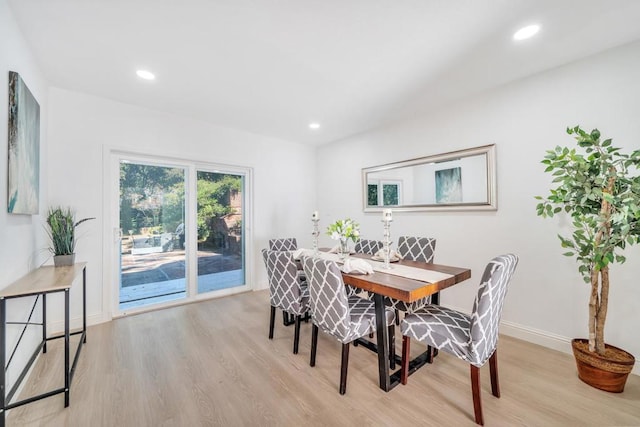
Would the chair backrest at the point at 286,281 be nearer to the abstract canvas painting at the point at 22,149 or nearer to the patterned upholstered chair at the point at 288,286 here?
the patterned upholstered chair at the point at 288,286

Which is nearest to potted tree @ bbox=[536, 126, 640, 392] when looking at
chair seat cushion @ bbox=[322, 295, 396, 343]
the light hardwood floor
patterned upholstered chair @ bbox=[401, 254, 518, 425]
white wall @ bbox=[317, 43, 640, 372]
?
the light hardwood floor

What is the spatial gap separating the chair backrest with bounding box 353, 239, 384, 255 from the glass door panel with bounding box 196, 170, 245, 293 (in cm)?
206

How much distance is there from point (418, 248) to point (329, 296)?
56.8 inches

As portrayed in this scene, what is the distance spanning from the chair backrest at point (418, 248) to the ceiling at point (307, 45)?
64.8 inches

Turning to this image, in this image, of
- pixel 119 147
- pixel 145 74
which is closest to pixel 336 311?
pixel 145 74

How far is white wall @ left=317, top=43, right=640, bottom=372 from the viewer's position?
7.07ft

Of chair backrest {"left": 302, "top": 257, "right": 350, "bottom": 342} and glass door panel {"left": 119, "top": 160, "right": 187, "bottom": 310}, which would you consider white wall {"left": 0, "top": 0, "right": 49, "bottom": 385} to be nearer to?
glass door panel {"left": 119, "top": 160, "right": 187, "bottom": 310}

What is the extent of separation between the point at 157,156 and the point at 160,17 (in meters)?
2.08

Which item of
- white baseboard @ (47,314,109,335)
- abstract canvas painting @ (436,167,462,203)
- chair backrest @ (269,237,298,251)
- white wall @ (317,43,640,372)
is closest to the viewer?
white wall @ (317,43,640,372)

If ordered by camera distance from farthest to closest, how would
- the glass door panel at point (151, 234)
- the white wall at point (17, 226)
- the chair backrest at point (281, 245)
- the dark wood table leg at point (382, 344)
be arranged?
the chair backrest at point (281, 245)
the glass door panel at point (151, 234)
the dark wood table leg at point (382, 344)
the white wall at point (17, 226)

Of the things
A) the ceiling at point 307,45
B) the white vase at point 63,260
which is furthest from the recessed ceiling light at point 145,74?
the white vase at point 63,260

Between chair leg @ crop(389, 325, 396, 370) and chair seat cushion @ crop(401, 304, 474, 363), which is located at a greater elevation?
chair seat cushion @ crop(401, 304, 474, 363)

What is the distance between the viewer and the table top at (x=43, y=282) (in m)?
1.61

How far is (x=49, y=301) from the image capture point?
277cm
